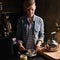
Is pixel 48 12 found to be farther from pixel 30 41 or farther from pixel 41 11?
pixel 30 41

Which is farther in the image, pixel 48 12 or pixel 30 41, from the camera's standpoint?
pixel 48 12

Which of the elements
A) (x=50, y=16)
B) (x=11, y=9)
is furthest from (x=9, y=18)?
(x=50, y=16)

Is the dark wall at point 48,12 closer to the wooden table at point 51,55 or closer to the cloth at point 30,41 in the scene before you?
the cloth at point 30,41

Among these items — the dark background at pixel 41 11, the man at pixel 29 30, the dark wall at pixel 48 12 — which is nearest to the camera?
the man at pixel 29 30

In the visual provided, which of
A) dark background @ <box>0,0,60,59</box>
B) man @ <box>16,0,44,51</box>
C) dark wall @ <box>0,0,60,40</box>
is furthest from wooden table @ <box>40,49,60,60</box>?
dark wall @ <box>0,0,60,40</box>

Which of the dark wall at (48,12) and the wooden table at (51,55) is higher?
the dark wall at (48,12)

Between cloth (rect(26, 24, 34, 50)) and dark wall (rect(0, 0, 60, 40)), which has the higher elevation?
dark wall (rect(0, 0, 60, 40))

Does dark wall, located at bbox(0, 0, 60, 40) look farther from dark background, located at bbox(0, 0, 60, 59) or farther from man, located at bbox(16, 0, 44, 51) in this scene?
man, located at bbox(16, 0, 44, 51)

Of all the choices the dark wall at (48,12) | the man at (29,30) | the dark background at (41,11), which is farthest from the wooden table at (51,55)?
the dark wall at (48,12)

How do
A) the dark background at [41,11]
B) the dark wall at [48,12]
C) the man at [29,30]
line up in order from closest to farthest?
1. the man at [29,30]
2. the dark background at [41,11]
3. the dark wall at [48,12]

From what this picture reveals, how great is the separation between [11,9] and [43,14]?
623 mm

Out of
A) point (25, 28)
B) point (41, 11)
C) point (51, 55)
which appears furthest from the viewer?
point (41, 11)

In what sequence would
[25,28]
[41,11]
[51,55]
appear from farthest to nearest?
[41,11]
[25,28]
[51,55]

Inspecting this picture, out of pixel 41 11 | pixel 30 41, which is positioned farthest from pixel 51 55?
pixel 41 11
